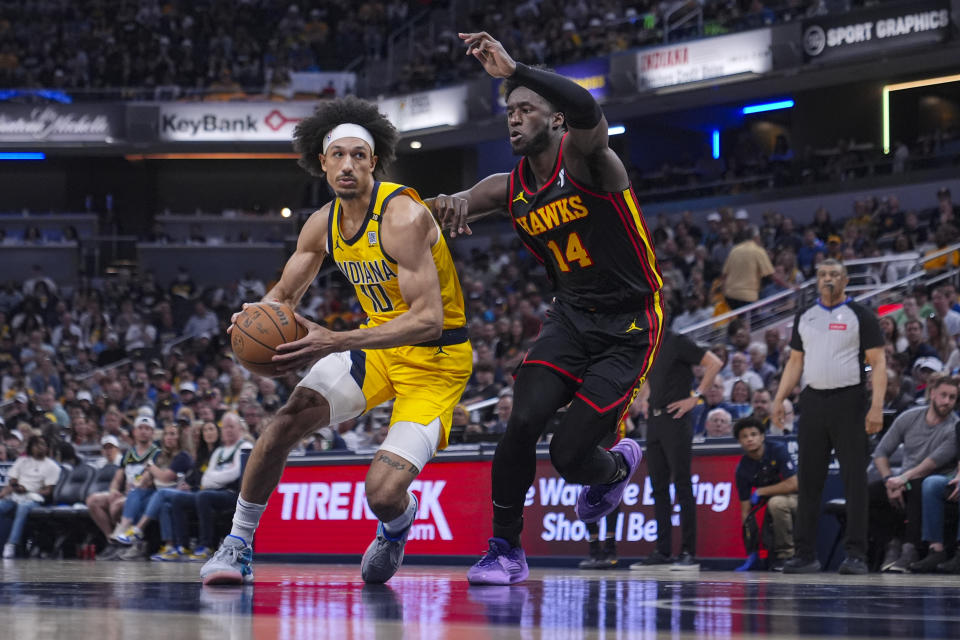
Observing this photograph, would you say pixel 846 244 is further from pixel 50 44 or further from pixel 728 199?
pixel 50 44

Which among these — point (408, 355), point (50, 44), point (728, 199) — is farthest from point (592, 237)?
point (50, 44)

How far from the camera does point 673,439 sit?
348 inches

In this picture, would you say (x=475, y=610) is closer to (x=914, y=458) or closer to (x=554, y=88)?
(x=554, y=88)

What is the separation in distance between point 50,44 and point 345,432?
2016cm

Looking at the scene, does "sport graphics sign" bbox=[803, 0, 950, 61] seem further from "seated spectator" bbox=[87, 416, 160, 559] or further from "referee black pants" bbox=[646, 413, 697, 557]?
"seated spectator" bbox=[87, 416, 160, 559]

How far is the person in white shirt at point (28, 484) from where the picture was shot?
1312 centimetres

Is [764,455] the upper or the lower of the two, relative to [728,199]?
lower

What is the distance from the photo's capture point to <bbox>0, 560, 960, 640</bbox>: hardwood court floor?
11.7 ft

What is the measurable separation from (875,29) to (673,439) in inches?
532

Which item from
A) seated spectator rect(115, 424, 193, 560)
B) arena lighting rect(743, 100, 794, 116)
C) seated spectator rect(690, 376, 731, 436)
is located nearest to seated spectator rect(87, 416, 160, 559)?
seated spectator rect(115, 424, 193, 560)

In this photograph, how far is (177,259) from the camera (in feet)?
97.3

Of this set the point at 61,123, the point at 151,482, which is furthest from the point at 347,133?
the point at 61,123

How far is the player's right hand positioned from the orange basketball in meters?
0.85

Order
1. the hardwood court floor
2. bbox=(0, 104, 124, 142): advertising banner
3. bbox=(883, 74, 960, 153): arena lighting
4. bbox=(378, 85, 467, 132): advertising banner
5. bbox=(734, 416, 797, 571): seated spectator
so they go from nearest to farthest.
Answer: the hardwood court floor, bbox=(734, 416, 797, 571): seated spectator, bbox=(883, 74, 960, 153): arena lighting, bbox=(378, 85, 467, 132): advertising banner, bbox=(0, 104, 124, 142): advertising banner
